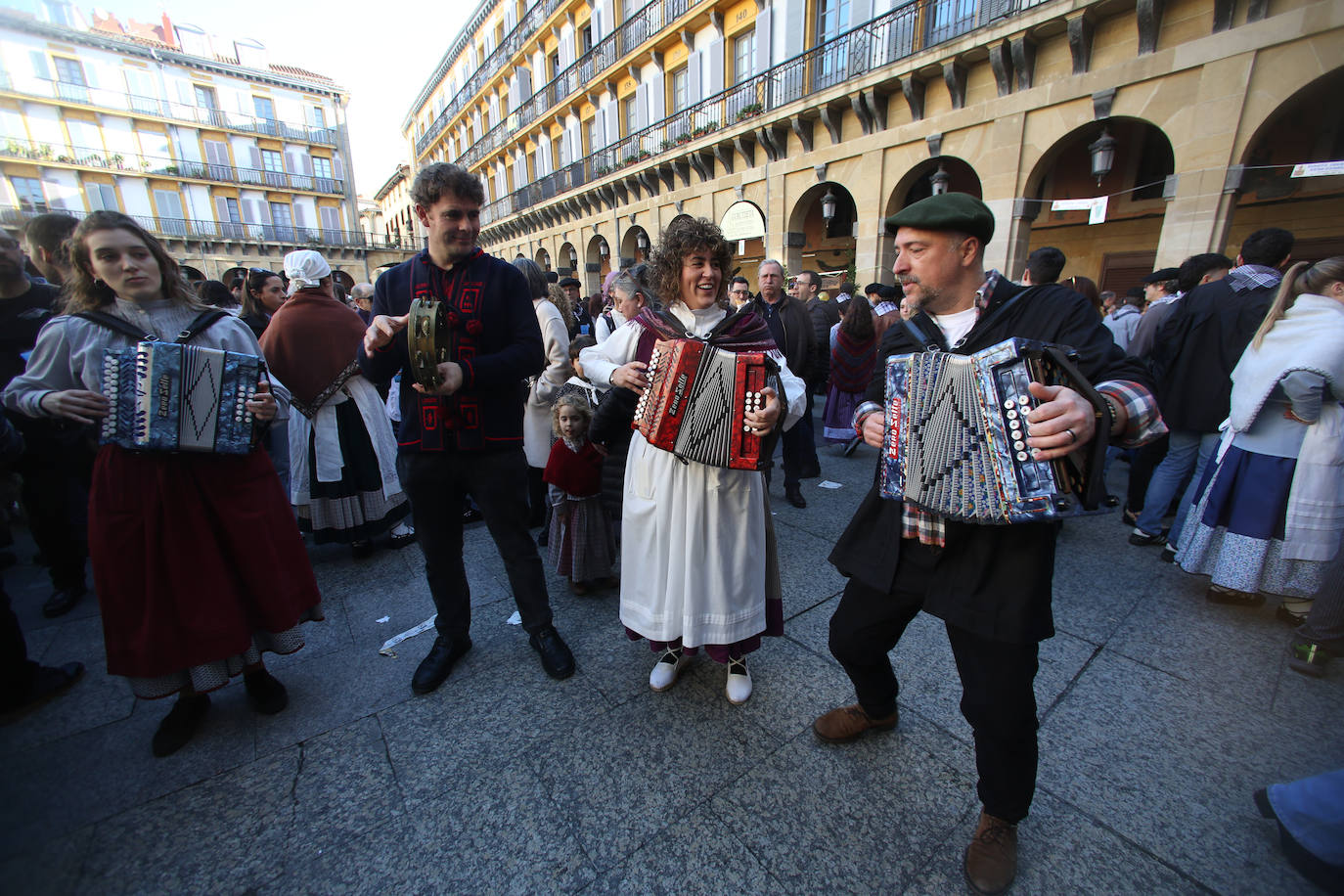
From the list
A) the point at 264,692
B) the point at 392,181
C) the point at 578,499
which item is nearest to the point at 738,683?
the point at 578,499

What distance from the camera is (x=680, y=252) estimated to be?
2.31 m

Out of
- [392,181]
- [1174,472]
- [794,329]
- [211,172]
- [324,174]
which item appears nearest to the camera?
[1174,472]

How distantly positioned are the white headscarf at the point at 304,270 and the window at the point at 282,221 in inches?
1459

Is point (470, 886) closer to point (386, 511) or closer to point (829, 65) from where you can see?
point (386, 511)

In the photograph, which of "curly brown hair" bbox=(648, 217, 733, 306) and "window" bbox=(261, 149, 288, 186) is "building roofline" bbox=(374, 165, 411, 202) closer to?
"window" bbox=(261, 149, 288, 186)

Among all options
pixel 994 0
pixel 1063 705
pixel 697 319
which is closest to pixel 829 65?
pixel 994 0

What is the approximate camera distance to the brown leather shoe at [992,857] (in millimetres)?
1594

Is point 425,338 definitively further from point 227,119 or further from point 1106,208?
point 227,119

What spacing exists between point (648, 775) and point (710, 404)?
1.48m

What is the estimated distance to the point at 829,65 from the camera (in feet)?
38.3

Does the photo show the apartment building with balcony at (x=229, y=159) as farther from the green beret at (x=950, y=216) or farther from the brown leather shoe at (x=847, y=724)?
the brown leather shoe at (x=847, y=724)

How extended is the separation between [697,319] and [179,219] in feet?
128

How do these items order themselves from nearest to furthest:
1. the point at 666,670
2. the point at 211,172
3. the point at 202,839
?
the point at 202,839
the point at 666,670
the point at 211,172

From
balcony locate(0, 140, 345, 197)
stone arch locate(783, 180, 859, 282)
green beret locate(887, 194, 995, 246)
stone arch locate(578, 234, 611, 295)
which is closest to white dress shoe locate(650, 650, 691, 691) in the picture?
green beret locate(887, 194, 995, 246)
